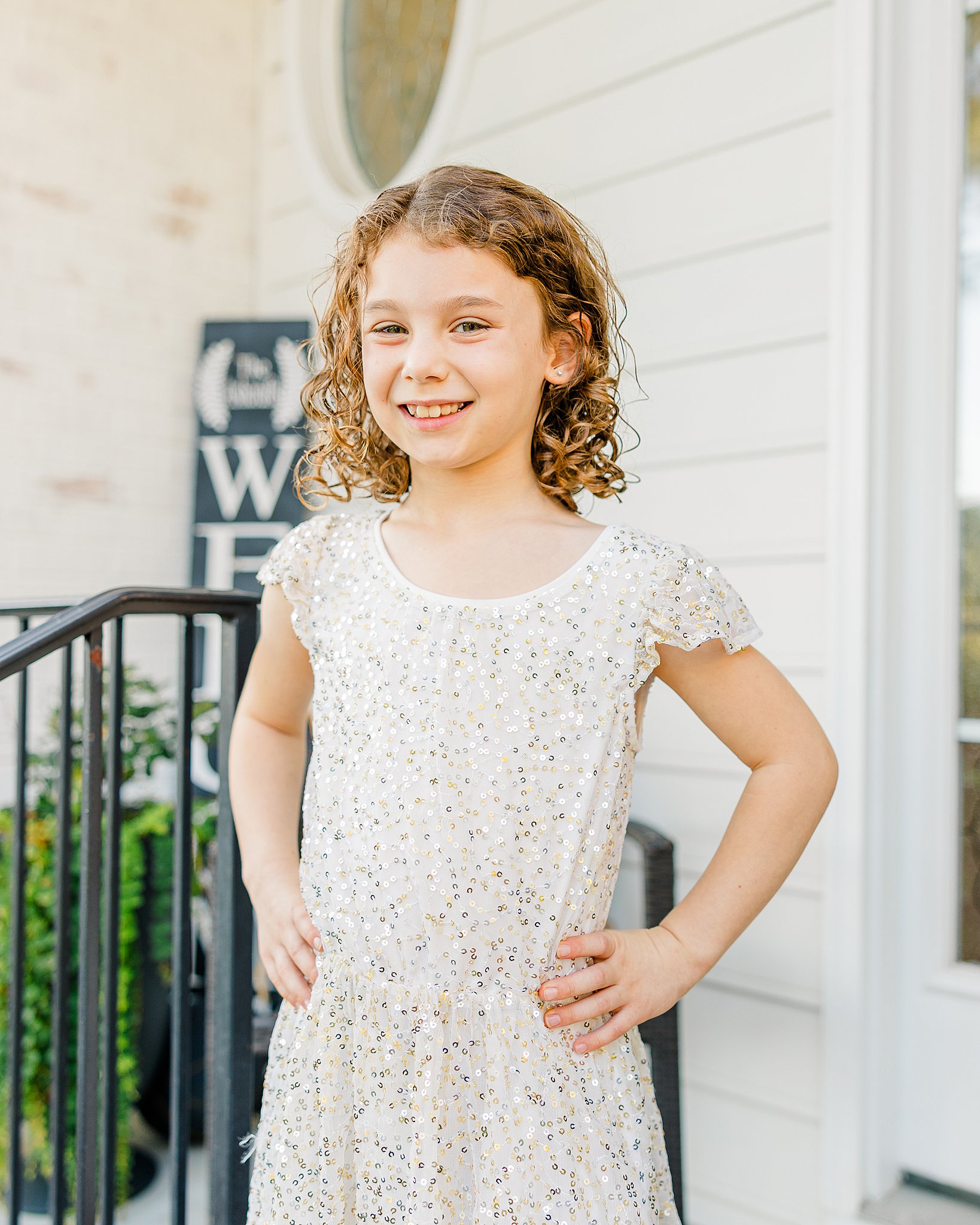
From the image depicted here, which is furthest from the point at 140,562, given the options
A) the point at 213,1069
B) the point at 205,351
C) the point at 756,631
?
the point at 756,631

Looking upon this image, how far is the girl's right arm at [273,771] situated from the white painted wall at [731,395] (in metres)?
0.99

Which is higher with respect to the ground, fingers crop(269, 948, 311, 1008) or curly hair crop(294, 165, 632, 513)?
curly hair crop(294, 165, 632, 513)

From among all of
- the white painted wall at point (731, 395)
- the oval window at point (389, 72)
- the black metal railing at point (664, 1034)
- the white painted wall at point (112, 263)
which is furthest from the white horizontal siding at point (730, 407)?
the white painted wall at point (112, 263)

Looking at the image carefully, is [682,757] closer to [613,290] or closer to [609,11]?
[613,290]

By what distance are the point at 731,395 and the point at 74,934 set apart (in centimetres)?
189

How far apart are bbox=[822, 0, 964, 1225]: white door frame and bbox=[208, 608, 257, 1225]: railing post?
38.2 inches

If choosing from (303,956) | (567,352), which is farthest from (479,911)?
(567,352)

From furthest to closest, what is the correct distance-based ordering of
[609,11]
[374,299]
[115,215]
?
[115,215], [609,11], [374,299]

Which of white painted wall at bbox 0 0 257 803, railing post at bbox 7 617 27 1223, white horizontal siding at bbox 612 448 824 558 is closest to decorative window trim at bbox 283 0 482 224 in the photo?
white painted wall at bbox 0 0 257 803

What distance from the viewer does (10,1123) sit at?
1565mm

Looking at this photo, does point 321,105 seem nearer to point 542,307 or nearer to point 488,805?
point 542,307

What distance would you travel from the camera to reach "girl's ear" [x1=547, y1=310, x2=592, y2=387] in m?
1.06

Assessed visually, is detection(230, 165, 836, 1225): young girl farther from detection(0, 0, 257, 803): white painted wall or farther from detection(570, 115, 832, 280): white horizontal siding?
detection(0, 0, 257, 803): white painted wall

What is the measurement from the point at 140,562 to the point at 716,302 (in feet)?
6.45
